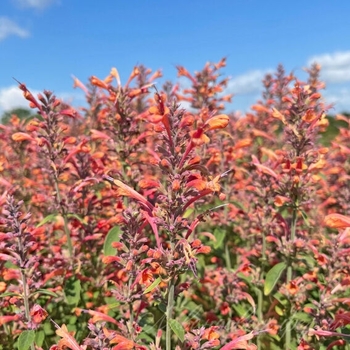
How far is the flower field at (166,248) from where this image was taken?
10.9ft

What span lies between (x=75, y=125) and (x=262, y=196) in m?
7.51

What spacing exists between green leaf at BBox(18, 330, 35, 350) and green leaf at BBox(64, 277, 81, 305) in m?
1.15

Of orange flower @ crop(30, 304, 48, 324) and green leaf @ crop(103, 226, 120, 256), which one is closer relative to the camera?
orange flower @ crop(30, 304, 48, 324)

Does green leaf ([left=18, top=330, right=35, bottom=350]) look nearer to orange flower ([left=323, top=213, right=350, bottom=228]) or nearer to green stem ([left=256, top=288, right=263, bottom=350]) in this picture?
green stem ([left=256, top=288, right=263, bottom=350])

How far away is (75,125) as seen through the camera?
1195 centimetres

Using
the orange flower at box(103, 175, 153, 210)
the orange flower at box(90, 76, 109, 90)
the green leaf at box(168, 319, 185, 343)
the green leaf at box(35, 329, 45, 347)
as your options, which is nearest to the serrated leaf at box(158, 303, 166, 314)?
the green leaf at box(168, 319, 185, 343)

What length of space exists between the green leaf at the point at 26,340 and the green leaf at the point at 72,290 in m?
1.15

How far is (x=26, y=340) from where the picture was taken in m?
3.52

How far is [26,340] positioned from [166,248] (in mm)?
1489

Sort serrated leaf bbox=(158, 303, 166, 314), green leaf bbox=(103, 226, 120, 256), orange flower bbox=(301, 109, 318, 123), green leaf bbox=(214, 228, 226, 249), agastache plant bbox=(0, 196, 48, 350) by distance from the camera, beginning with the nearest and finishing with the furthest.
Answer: serrated leaf bbox=(158, 303, 166, 314)
agastache plant bbox=(0, 196, 48, 350)
green leaf bbox=(103, 226, 120, 256)
orange flower bbox=(301, 109, 318, 123)
green leaf bbox=(214, 228, 226, 249)

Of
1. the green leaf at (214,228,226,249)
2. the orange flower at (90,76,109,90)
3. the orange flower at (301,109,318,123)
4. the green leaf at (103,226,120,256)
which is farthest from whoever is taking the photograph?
the green leaf at (214,228,226,249)

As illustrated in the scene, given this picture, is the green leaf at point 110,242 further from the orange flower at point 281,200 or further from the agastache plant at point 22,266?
the orange flower at point 281,200

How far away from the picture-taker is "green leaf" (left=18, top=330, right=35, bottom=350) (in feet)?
11.3

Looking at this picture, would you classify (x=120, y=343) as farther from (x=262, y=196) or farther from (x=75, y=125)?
(x=75, y=125)
